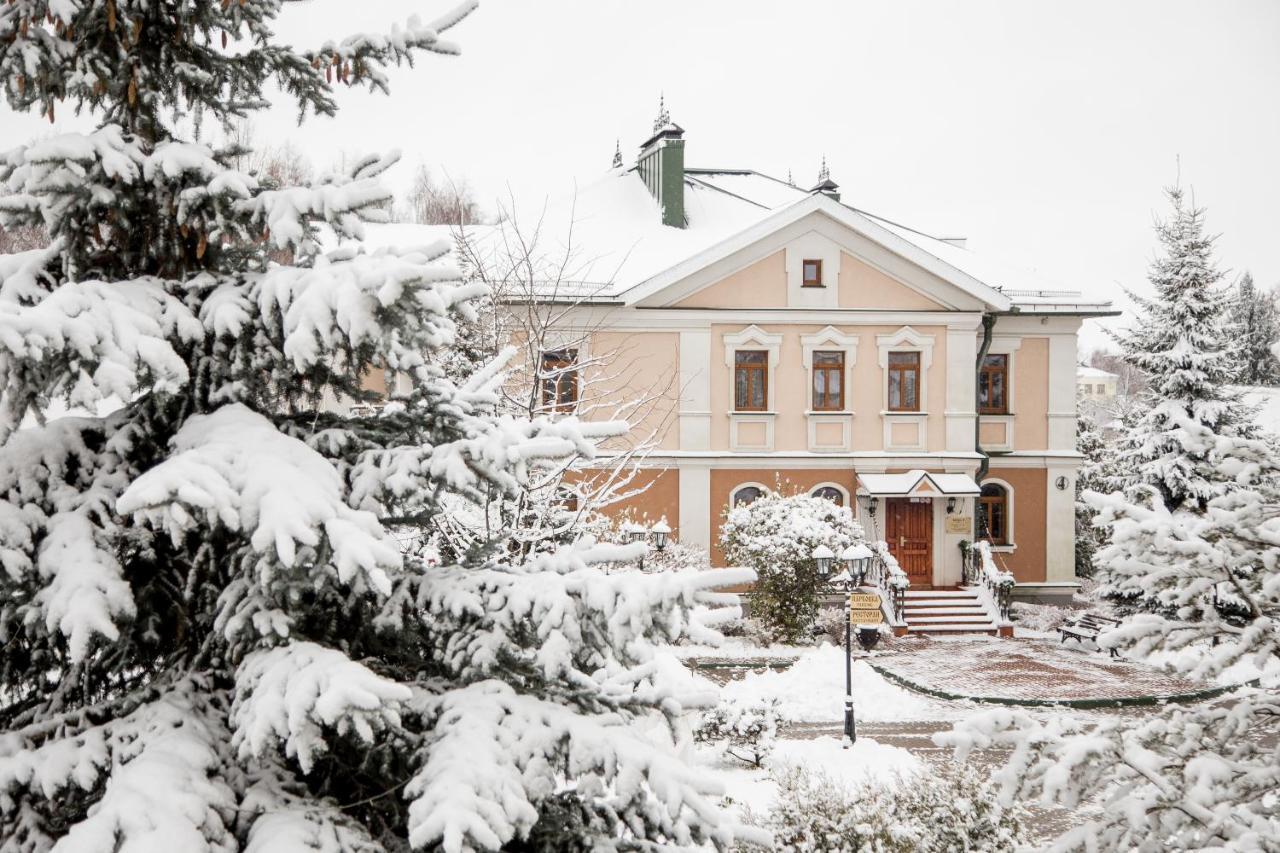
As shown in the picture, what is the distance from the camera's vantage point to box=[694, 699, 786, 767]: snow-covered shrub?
1322cm

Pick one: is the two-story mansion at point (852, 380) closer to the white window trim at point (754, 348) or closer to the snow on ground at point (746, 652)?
the white window trim at point (754, 348)

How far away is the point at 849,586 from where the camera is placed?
59.6 feet

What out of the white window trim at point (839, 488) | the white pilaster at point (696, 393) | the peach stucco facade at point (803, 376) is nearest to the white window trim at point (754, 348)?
the peach stucco facade at point (803, 376)

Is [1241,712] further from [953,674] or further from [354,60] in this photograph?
[953,674]

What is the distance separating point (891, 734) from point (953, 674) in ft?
12.5

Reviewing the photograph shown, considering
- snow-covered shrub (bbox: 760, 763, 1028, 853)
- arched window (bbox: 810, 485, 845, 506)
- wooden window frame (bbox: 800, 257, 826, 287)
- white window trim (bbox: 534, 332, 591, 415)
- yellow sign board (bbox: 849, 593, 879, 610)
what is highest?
wooden window frame (bbox: 800, 257, 826, 287)

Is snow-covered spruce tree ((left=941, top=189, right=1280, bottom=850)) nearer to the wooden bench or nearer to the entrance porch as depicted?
the wooden bench

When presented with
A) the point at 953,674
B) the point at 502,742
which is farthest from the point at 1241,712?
the point at 953,674

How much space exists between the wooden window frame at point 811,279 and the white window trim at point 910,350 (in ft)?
6.52

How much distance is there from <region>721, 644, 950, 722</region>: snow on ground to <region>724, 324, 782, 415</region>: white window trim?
7070 mm

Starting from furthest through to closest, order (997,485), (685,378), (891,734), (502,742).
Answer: (997,485)
(685,378)
(891,734)
(502,742)

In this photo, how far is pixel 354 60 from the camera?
4.74 m

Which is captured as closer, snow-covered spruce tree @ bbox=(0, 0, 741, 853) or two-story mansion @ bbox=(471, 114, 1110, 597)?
snow-covered spruce tree @ bbox=(0, 0, 741, 853)

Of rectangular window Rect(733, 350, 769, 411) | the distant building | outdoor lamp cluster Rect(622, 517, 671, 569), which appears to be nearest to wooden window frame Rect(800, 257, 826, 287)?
rectangular window Rect(733, 350, 769, 411)
